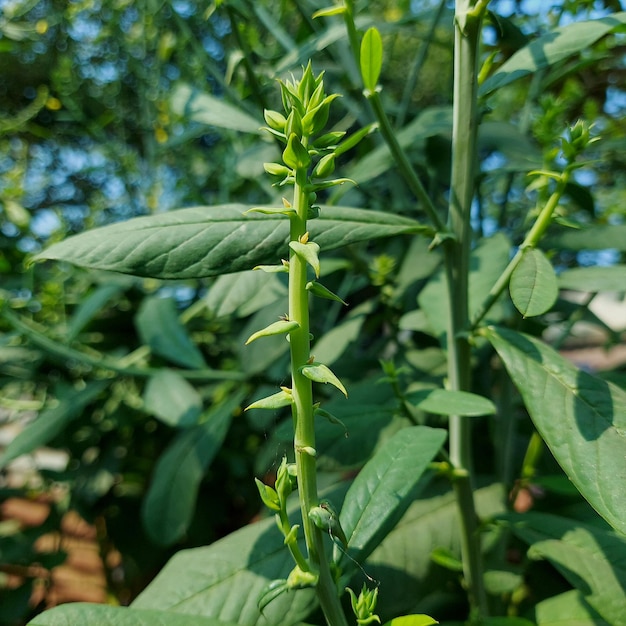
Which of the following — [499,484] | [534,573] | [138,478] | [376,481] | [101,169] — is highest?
[101,169]

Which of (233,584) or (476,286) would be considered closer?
(233,584)

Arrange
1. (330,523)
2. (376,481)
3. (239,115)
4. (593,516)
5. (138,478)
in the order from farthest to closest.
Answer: (138,478), (239,115), (593,516), (376,481), (330,523)

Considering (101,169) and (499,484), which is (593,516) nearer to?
(499,484)

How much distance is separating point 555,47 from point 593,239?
27 cm

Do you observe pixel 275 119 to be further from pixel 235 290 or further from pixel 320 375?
pixel 235 290

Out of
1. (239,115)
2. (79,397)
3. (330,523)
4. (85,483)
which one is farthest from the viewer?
(85,483)

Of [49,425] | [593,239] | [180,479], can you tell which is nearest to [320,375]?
[593,239]

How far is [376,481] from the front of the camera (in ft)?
1.33

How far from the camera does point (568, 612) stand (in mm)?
499

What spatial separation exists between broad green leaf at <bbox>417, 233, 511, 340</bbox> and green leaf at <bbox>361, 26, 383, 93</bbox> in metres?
0.20

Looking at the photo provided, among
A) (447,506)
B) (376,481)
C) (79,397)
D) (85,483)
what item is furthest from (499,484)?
(85,483)

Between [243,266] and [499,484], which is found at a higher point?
[243,266]

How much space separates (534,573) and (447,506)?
6.1 inches

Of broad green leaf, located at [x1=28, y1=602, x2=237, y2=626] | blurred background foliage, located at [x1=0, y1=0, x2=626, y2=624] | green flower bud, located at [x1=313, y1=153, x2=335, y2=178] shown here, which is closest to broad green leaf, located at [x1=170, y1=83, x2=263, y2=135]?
blurred background foliage, located at [x1=0, y1=0, x2=626, y2=624]
